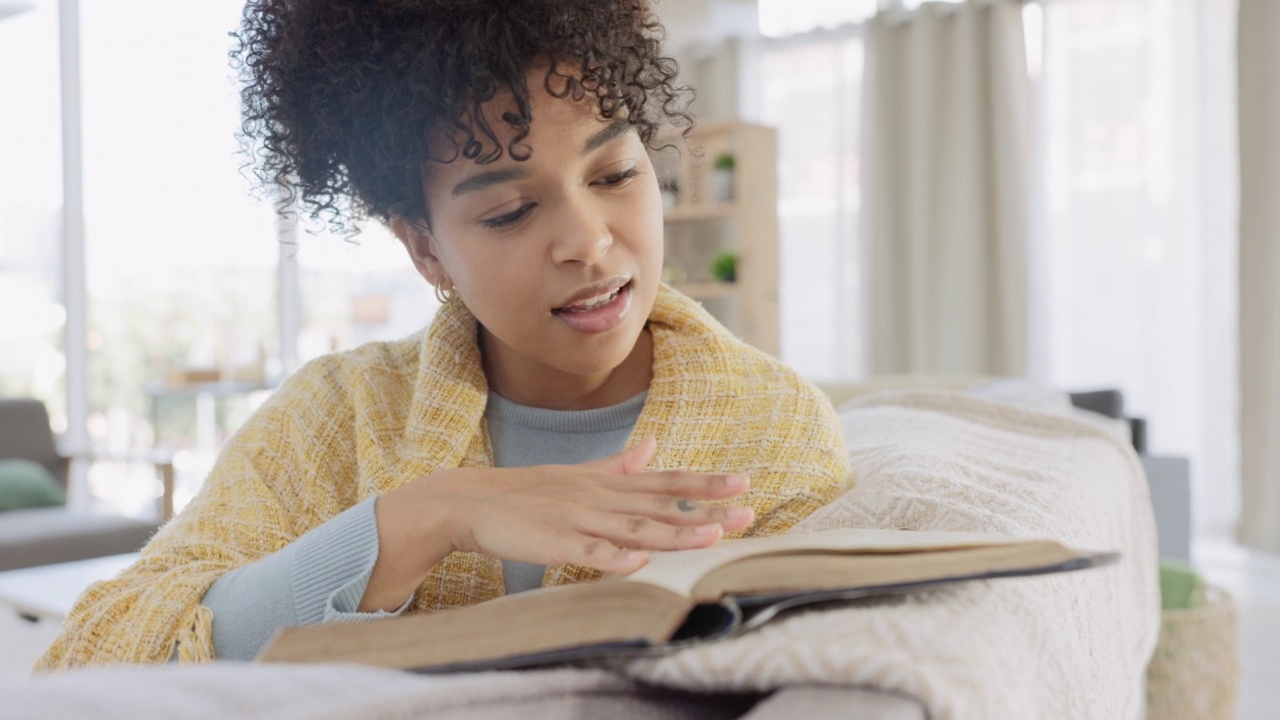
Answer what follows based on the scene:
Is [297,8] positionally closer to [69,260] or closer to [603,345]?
[603,345]

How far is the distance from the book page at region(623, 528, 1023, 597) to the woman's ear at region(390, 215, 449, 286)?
23.6 inches

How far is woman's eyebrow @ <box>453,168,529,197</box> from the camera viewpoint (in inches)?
39.7

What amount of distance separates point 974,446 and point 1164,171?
405cm

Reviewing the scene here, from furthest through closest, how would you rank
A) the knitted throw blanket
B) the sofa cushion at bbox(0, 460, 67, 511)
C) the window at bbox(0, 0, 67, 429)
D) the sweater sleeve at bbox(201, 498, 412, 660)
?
the window at bbox(0, 0, 67, 429)
the sofa cushion at bbox(0, 460, 67, 511)
the knitted throw blanket
the sweater sleeve at bbox(201, 498, 412, 660)

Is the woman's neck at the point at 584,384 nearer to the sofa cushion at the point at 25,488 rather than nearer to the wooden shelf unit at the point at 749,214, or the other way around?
the sofa cushion at the point at 25,488

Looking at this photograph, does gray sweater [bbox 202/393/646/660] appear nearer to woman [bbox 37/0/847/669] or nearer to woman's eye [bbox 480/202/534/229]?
woman [bbox 37/0/847/669]

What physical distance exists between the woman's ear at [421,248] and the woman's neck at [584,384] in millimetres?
136

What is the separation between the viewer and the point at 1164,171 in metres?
4.82

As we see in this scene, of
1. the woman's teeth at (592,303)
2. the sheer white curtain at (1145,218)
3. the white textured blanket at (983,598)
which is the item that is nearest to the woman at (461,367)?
the woman's teeth at (592,303)

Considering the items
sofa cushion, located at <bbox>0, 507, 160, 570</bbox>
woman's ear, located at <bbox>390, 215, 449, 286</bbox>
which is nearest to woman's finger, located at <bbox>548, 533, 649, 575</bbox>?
woman's ear, located at <bbox>390, 215, 449, 286</bbox>

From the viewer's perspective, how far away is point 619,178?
3.49ft

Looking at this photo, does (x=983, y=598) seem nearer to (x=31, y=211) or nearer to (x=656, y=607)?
(x=656, y=607)

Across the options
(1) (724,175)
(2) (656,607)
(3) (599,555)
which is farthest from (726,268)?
(2) (656,607)

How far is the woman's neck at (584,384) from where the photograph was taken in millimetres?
1192
